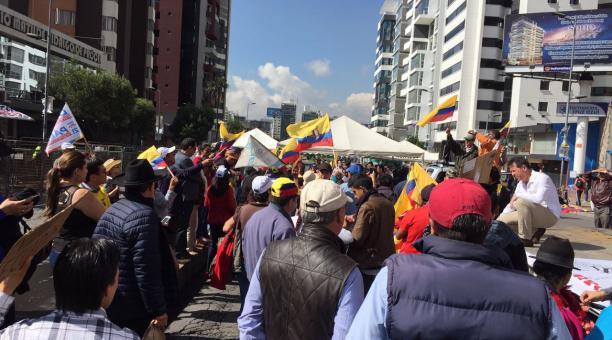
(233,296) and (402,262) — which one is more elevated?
(402,262)

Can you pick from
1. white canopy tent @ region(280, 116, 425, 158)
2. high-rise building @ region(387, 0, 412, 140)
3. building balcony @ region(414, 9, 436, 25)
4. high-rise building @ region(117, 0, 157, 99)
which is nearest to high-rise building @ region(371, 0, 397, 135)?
high-rise building @ region(387, 0, 412, 140)

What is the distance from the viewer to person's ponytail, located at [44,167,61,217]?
12.9 ft

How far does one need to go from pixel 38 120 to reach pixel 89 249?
3997 centimetres

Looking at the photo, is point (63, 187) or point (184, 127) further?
point (184, 127)

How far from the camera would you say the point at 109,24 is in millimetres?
51094

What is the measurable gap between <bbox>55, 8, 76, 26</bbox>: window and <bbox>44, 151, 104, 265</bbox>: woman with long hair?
175 ft

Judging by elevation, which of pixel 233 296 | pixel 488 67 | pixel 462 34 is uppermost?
pixel 462 34

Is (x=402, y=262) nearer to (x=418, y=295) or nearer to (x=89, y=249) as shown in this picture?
(x=418, y=295)

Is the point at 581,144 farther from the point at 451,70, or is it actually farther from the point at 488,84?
the point at 451,70

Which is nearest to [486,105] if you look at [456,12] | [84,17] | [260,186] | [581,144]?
[456,12]

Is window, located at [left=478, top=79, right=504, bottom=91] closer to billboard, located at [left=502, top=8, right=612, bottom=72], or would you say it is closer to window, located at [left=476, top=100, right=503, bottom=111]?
window, located at [left=476, top=100, right=503, bottom=111]

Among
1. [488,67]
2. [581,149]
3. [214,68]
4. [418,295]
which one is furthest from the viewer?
[214,68]

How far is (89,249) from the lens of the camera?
6.21 feet

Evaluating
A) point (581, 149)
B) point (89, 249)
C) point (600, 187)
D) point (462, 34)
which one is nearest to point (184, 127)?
point (462, 34)
